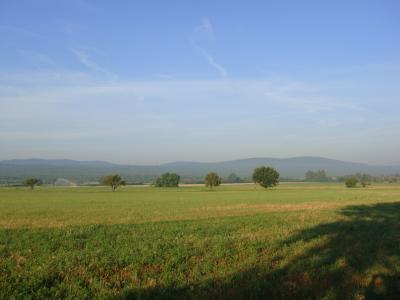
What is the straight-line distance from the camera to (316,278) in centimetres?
1003

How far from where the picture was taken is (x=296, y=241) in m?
15.4

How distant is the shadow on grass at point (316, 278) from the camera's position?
8742mm

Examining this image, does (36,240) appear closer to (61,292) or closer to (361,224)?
(61,292)

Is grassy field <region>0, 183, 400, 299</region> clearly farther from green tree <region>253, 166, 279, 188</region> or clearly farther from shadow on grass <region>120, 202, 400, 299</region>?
green tree <region>253, 166, 279, 188</region>

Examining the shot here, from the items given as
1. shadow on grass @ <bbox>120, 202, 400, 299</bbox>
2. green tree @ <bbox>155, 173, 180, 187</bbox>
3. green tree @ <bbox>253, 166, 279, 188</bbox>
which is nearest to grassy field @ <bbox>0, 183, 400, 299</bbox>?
shadow on grass @ <bbox>120, 202, 400, 299</bbox>

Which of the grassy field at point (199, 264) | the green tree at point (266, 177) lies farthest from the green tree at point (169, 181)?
the grassy field at point (199, 264)

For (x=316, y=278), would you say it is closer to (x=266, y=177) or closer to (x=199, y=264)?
(x=199, y=264)

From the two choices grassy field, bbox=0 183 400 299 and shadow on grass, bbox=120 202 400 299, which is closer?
shadow on grass, bbox=120 202 400 299

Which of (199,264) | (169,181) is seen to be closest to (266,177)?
(169,181)

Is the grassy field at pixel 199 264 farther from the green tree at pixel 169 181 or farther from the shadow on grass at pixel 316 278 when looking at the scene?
the green tree at pixel 169 181

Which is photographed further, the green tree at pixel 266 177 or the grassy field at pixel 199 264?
the green tree at pixel 266 177

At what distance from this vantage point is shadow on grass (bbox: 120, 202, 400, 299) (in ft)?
28.7

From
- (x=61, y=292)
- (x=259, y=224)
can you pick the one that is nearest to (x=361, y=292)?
(x=61, y=292)

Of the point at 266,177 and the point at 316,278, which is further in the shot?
the point at 266,177
